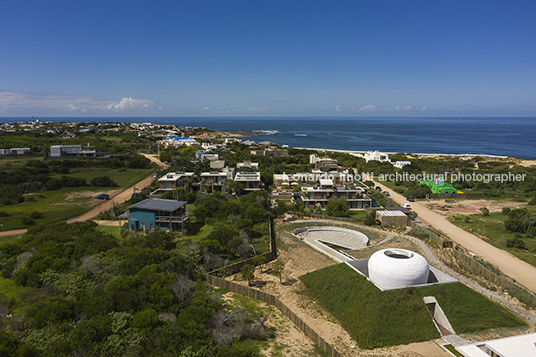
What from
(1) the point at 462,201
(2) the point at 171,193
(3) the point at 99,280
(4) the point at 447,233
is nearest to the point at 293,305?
(3) the point at 99,280

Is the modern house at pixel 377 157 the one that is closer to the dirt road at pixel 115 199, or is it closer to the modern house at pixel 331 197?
the modern house at pixel 331 197

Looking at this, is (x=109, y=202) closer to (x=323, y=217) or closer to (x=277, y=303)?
(x=323, y=217)

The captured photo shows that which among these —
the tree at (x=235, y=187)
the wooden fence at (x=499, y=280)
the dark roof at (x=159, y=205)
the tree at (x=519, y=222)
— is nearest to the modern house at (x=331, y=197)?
the tree at (x=235, y=187)

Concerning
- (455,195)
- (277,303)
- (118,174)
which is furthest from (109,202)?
(455,195)

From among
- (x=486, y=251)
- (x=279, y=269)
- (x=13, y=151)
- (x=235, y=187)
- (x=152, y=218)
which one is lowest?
(x=486, y=251)

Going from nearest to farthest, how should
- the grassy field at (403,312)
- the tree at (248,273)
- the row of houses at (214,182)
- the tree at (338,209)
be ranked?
the grassy field at (403,312) < the tree at (248,273) < the tree at (338,209) < the row of houses at (214,182)

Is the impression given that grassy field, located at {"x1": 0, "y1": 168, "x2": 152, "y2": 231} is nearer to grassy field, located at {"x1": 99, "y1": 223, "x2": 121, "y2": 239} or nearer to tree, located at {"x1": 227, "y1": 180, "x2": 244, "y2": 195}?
grassy field, located at {"x1": 99, "y1": 223, "x2": 121, "y2": 239}

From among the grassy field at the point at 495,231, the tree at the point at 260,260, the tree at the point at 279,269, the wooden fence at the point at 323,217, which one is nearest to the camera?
the tree at the point at 279,269

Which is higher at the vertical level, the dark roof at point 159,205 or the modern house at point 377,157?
the modern house at point 377,157

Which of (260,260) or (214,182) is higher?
(214,182)
